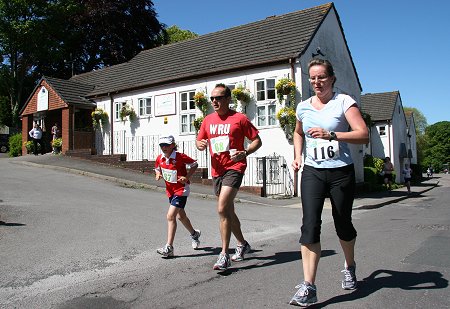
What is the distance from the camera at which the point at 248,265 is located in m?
5.08

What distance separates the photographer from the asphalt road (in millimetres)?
3852

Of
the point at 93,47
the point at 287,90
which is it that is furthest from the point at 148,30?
the point at 287,90

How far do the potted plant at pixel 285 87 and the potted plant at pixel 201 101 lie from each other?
373 cm

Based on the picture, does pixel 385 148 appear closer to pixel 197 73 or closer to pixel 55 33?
pixel 197 73

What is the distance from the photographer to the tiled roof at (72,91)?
2238 cm

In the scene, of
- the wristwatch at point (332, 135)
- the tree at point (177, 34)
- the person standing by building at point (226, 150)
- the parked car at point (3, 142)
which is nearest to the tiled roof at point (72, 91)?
the person standing by building at point (226, 150)

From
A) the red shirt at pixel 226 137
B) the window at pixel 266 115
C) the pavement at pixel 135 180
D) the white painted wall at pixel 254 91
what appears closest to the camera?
the red shirt at pixel 226 137

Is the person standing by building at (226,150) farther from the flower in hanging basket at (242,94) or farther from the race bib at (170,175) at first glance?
the flower in hanging basket at (242,94)

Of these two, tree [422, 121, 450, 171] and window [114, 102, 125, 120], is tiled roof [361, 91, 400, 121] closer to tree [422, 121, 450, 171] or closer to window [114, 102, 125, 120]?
window [114, 102, 125, 120]

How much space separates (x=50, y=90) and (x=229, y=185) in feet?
70.0

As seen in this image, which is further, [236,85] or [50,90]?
[50,90]

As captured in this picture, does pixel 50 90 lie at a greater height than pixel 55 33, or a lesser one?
lesser

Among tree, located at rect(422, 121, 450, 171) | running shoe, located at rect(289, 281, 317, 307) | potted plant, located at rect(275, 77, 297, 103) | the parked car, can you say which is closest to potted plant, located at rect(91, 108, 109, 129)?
potted plant, located at rect(275, 77, 297, 103)

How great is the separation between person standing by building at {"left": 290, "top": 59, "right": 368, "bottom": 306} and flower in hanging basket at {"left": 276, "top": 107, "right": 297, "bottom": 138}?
11.9m
